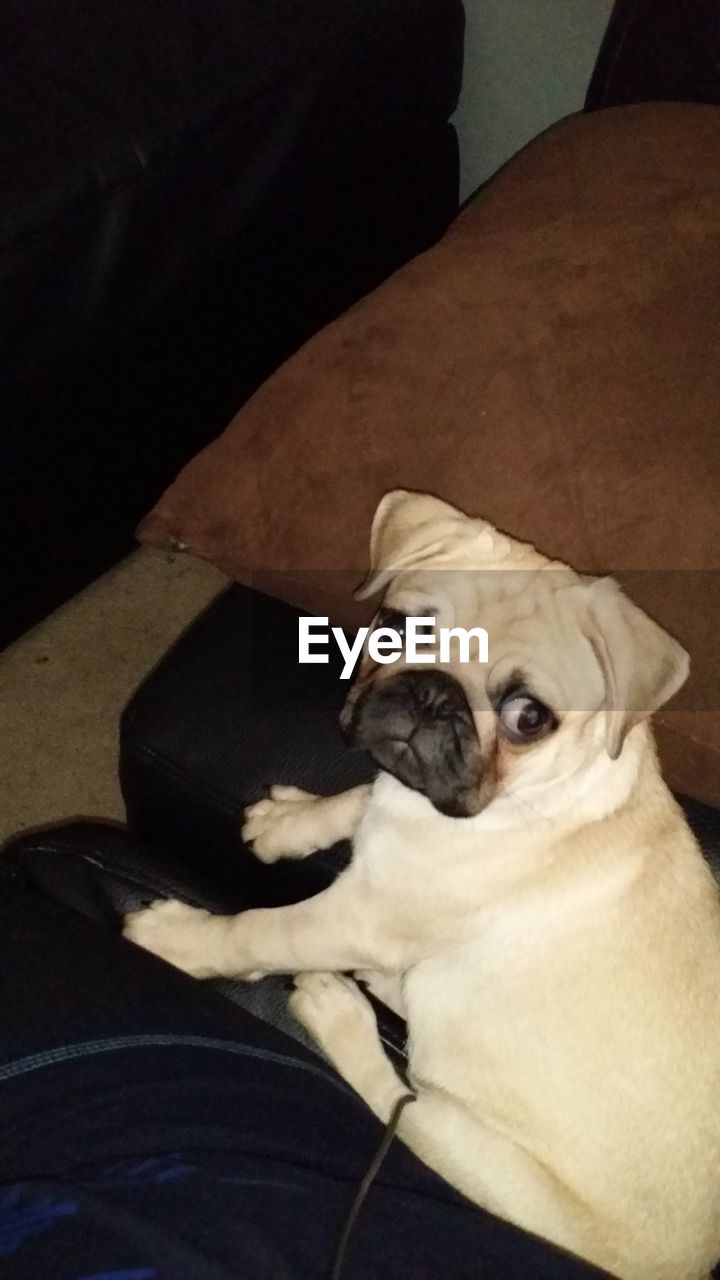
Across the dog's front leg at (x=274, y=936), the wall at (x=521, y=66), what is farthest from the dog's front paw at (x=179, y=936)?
the wall at (x=521, y=66)

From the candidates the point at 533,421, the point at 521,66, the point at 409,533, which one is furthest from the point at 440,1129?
the point at 521,66

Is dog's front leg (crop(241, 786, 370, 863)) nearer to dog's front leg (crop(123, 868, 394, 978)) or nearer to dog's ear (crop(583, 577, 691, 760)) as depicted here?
dog's front leg (crop(123, 868, 394, 978))

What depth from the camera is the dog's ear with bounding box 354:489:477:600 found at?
1589 mm

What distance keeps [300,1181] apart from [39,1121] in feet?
0.90

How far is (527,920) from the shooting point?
153 cm

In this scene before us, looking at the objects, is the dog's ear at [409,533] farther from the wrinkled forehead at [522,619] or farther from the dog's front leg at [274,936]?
the dog's front leg at [274,936]

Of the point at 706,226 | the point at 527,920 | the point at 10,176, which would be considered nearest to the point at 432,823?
the point at 527,920

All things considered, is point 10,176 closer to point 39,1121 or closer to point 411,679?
point 411,679

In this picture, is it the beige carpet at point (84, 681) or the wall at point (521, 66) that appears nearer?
the beige carpet at point (84, 681)

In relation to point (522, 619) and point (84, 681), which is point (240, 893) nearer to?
point (522, 619)

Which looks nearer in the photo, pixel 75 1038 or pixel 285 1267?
pixel 285 1267

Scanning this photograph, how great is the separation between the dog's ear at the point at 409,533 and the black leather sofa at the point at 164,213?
745 mm

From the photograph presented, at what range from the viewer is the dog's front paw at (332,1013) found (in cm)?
154

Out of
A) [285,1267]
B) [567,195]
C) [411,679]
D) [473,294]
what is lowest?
[285,1267]
